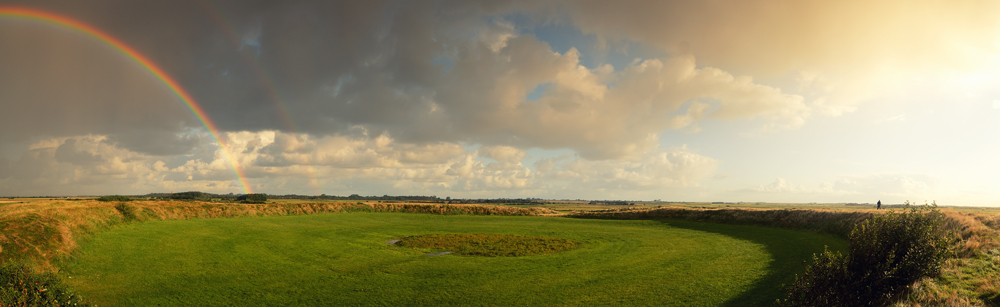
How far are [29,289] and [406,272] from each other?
39.6ft

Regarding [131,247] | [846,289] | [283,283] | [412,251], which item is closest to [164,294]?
[283,283]

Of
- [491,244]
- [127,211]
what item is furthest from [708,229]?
[127,211]

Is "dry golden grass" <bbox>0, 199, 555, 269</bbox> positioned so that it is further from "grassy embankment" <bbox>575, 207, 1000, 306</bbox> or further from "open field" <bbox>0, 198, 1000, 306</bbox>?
"grassy embankment" <bbox>575, 207, 1000, 306</bbox>

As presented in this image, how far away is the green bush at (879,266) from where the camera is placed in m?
10.4

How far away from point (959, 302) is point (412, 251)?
24.2 metres

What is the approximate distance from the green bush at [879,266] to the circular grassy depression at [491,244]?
16171 millimetres

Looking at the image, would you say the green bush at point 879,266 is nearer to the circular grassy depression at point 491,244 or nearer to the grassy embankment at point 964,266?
the grassy embankment at point 964,266

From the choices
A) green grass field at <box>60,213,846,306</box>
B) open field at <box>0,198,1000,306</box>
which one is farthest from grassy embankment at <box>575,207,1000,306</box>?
green grass field at <box>60,213,846,306</box>

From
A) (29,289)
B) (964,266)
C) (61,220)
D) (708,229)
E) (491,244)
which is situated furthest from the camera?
(708,229)

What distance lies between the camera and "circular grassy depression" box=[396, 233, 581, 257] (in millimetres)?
26088

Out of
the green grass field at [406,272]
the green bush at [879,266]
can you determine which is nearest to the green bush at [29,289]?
the green grass field at [406,272]

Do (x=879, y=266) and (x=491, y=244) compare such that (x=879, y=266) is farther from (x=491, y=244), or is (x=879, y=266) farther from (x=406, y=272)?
(x=491, y=244)

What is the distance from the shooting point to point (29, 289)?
9836mm

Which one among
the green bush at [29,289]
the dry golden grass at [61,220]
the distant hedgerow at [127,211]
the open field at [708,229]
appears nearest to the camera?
the green bush at [29,289]
